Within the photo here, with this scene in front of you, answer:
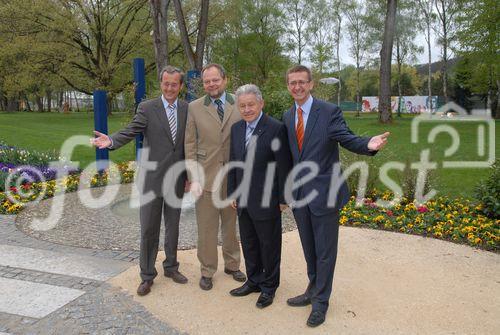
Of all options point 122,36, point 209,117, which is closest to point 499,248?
point 209,117

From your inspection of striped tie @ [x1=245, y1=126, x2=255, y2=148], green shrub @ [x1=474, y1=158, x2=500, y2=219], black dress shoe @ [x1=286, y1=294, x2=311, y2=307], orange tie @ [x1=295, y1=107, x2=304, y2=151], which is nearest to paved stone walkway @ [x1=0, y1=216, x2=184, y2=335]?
black dress shoe @ [x1=286, y1=294, x2=311, y2=307]

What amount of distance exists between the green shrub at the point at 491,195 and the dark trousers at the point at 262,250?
166 inches

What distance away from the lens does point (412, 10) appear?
4309 cm

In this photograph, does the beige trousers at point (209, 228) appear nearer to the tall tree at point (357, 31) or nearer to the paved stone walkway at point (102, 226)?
the paved stone walkway at point (102, 226)

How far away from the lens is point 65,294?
427 cm

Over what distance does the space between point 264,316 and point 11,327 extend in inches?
83.8

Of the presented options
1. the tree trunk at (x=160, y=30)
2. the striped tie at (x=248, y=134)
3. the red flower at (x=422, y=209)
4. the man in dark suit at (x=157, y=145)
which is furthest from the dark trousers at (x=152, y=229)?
the tree trunk at (x=160, y=30)

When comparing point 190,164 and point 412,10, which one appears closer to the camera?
point 190,164

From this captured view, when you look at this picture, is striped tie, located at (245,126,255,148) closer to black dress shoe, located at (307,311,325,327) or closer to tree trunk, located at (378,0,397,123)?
black dress shoe, located at (307,311,325,327)

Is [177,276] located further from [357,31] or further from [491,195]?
[357,31]

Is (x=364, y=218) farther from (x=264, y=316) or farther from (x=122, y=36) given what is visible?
(x=122, y=36)

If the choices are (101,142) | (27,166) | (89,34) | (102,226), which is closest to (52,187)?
(27,166)

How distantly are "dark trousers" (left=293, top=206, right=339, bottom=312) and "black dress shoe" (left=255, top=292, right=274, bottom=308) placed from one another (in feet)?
Result: 1.43

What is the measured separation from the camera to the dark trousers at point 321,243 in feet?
12.1
